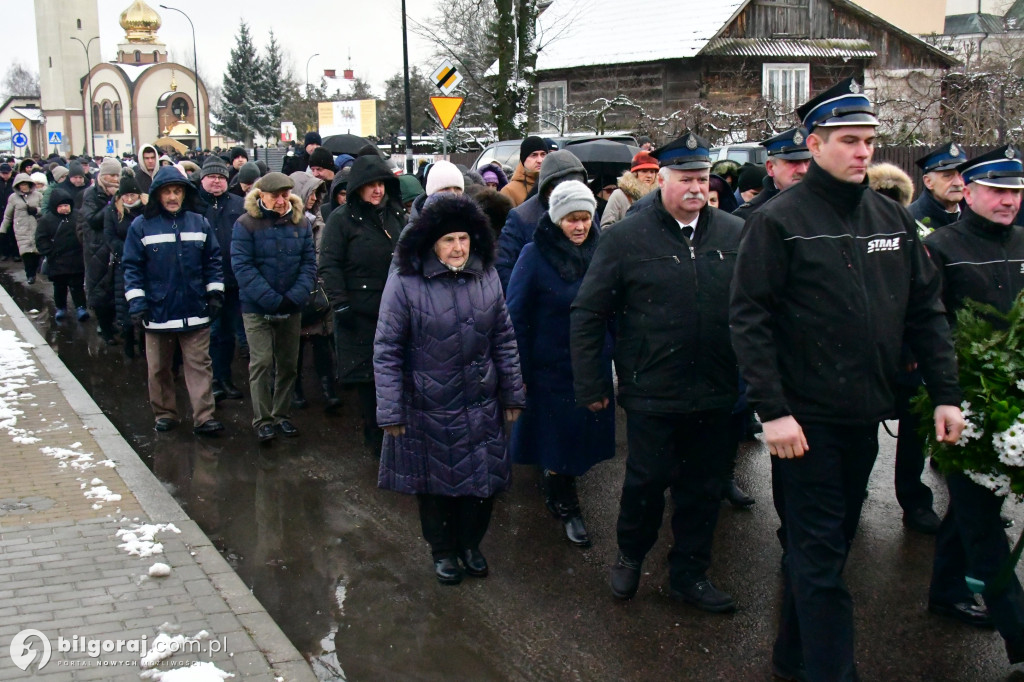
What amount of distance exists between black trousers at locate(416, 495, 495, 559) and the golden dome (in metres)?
103

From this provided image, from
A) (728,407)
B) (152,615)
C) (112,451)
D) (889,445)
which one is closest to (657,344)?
(728,407)

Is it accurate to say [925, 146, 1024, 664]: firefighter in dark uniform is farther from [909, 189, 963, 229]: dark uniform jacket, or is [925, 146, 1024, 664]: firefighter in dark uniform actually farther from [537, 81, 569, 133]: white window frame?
[537, 81, 569, 133]: white window frame

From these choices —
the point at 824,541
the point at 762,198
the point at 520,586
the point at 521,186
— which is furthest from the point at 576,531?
the point at 521,186

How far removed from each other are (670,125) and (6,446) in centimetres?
2455

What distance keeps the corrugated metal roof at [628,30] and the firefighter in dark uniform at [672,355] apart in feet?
89.8

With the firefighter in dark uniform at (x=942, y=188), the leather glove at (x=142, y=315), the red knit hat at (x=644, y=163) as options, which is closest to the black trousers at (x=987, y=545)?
the firefighter in dark uniform at (x=942, y=188)

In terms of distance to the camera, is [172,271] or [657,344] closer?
[657,344]

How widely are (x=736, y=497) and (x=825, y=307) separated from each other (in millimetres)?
2819

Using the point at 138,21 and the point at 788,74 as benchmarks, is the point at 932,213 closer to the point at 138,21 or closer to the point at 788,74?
the point at 788,74

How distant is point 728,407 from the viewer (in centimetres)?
484

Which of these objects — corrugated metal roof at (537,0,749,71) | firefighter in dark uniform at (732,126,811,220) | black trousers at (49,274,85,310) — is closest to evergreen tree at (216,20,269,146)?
corrugated metal roof at (537,0,749,71)

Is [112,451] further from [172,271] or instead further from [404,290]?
[404,290]

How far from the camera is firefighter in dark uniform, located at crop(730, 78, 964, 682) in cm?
386

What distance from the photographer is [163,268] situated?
822cm
